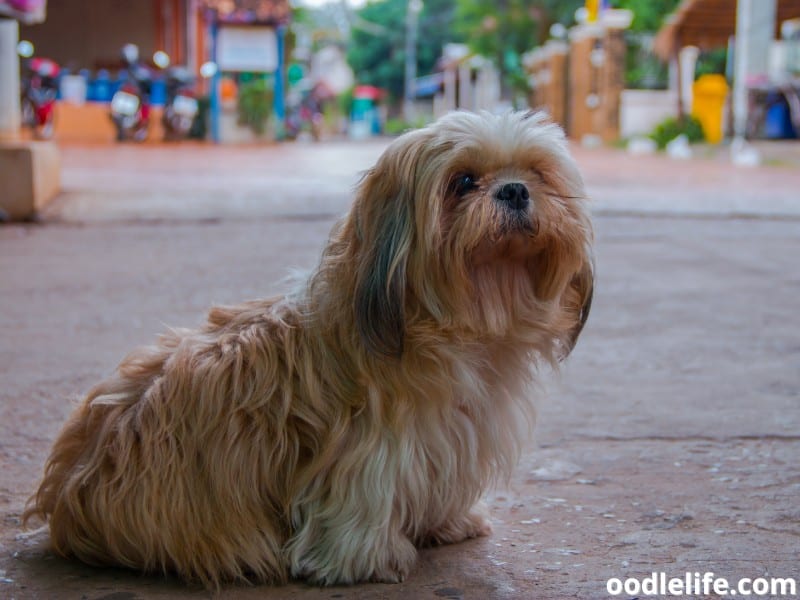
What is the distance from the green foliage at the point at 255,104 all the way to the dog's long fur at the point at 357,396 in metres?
22.6

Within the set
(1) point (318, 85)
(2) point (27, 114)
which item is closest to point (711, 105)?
(1) point (318, 85)

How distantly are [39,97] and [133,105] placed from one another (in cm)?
221

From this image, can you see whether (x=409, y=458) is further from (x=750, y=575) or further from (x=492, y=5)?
(x=492, y=5)

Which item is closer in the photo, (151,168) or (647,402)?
(647,402)

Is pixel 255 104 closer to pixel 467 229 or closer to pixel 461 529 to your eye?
pixel 461 529

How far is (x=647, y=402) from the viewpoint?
433 centimetres

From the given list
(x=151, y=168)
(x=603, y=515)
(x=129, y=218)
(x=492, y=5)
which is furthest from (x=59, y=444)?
(x=492, y=5)

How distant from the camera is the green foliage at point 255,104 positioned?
24688mm

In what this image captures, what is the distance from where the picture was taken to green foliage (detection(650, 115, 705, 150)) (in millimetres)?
25156

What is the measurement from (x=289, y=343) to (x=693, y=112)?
89.1 feet

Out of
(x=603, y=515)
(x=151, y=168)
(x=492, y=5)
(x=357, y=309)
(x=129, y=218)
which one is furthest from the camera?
(x=492, y=5)

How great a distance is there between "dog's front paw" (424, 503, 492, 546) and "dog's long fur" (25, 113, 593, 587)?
0.21 meters

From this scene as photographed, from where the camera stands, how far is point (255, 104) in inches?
974

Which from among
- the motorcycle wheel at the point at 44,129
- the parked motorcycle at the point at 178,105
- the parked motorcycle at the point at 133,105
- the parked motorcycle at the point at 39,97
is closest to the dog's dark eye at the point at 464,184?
the parked motorcycle at the point at 39,97
